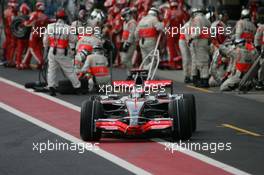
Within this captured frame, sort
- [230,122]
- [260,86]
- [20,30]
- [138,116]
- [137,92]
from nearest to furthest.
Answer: [138,116], [137,92], [230,122], [260,86], [20,30]

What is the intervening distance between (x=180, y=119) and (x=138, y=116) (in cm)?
72

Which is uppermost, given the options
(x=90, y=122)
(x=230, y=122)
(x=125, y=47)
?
(x=90, y=122)

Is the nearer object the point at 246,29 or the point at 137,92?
the point at 137,92

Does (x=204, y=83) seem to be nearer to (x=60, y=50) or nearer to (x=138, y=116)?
(x=60, y=50)

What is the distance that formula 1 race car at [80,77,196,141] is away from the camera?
1859 cm

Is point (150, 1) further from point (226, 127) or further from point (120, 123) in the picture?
point (120, 123)

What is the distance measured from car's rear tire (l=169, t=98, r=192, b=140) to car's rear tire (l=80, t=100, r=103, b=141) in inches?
45.4

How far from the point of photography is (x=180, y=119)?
60.7 ft

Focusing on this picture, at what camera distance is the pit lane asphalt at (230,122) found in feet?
56.6

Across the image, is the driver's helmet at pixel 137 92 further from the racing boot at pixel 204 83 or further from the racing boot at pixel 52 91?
the racing boot at pixel 204 83

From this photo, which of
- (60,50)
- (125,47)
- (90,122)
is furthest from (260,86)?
(90,122)

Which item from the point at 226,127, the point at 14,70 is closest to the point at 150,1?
the point at 14,70

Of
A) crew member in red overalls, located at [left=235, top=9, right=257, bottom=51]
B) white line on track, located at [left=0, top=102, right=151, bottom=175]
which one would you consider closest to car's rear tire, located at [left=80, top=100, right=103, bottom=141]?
white line on track, located at [left=0, top=102, right=151, bottom=175]

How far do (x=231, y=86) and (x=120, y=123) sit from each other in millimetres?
9399
